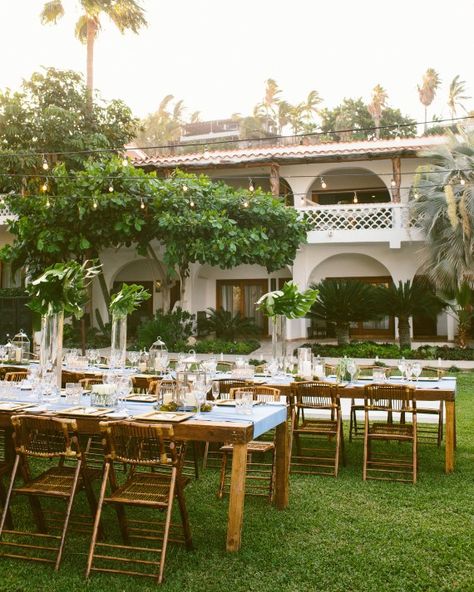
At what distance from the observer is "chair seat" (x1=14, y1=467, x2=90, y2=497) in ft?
14.8

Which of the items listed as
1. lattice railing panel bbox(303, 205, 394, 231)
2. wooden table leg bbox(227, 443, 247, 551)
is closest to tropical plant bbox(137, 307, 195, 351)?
lattice railing panel bbox(303, 205, 394, 231)

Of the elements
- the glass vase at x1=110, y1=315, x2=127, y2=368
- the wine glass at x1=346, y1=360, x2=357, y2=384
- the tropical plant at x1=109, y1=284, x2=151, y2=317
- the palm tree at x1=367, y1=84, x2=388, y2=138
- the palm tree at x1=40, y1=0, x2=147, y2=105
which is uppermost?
the palm tree at x1=367, y1=84, x2=388, y2=138

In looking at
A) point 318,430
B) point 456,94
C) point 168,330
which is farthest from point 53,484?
point 456,94

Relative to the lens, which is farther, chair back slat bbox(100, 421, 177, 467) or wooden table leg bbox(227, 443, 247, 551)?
wooden table leg bbox(227, 443, 247, 551)

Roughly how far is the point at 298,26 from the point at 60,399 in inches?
281

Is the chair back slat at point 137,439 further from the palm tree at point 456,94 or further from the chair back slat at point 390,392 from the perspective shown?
the palm tree at point 456,94

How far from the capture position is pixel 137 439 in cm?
460

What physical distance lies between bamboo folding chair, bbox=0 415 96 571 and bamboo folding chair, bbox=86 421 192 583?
227 millimetres

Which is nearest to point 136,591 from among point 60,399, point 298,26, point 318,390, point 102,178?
point 60,399

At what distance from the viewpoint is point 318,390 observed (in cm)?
702

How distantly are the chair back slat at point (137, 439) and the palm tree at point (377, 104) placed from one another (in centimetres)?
3074

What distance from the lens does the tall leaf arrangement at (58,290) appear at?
6641 mm

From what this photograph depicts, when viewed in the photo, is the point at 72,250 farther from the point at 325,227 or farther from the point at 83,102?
the point at 325,227

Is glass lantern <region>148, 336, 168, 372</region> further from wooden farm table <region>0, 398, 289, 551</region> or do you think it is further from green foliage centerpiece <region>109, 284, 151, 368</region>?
wooden farm table <region>0, 398, 289, 551</region>
